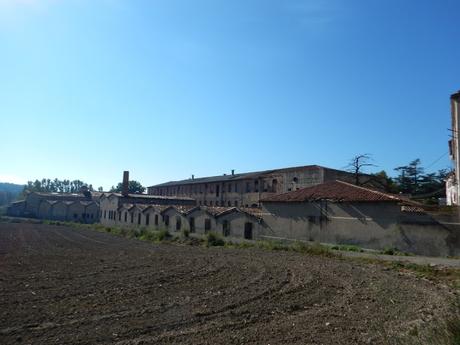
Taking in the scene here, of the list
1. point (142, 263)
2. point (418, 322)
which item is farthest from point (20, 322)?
point (142, 263)

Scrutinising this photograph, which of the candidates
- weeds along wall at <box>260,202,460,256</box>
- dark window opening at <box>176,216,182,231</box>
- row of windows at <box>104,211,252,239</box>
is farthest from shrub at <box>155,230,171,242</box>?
weeds along wall at <box>260,202,460,256</box>

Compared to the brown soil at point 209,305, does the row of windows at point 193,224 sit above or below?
above

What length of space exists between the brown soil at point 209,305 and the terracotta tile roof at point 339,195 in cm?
1105

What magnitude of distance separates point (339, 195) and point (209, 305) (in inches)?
860

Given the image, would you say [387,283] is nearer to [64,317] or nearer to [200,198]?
[64,317]

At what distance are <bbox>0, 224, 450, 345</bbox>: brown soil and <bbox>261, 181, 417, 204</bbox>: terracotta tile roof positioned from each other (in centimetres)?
1105

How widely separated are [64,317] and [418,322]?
7291 mm

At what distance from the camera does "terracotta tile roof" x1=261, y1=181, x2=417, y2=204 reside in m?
26.9

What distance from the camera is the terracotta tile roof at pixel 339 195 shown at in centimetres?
2695

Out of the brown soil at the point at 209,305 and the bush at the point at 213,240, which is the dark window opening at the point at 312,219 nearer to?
the bush at the point at 213,240

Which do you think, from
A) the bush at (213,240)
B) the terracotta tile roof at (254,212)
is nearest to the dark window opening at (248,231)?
the terracotta tile roof at (254,212)

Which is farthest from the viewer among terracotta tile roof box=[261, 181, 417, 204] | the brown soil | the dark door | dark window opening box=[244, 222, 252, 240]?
the dark door

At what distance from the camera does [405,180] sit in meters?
71.8

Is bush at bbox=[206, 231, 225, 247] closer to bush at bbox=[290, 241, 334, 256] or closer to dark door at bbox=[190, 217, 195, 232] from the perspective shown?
bush at bbox=[290, 241, 334, 256]
